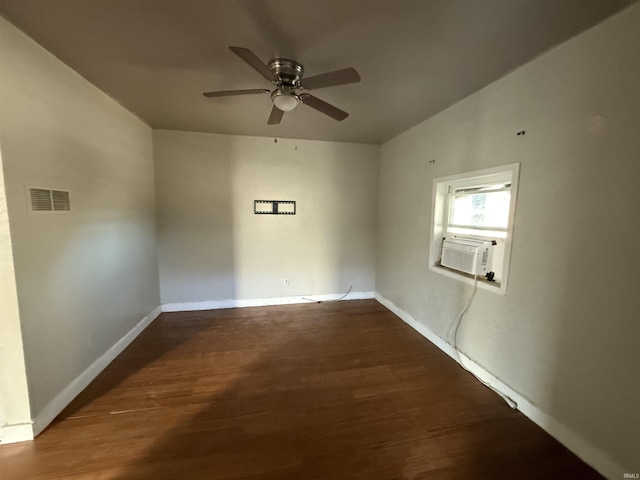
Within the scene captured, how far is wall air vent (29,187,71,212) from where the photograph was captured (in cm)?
164

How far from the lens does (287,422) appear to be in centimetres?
178

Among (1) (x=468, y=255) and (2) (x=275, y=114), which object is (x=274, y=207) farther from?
(1) (x=468, y=255)

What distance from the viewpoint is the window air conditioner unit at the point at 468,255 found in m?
2.31

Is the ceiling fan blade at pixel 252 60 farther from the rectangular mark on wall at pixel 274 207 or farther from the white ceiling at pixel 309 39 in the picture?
the rectangular mark on wall at pixel 274 207

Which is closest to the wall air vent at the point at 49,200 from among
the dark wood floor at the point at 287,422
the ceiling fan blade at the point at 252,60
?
the dark wood floor at the point at 287,422

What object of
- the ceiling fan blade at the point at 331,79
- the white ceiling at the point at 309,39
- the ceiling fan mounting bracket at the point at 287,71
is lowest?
the ceiling fan blade at the point at 331,79

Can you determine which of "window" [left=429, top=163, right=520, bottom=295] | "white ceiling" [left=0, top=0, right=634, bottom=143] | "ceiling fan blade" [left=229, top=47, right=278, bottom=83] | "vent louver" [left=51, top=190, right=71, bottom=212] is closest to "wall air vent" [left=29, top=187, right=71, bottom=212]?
"vent louver" [left=51, top=190, right=71, bottom=212]

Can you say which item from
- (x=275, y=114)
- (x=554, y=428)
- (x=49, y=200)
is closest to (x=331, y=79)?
(x=275, y=114)

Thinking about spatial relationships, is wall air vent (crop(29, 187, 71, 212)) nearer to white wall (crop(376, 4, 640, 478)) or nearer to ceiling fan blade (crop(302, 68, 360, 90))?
ceiling fan blade (crop(302, 68, 360, 90))

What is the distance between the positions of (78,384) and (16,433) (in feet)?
1.42

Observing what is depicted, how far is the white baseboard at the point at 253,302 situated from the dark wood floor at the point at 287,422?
92cm

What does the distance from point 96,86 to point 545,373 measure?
4.09 meters

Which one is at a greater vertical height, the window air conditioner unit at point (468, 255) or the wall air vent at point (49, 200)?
the wall air vent at point (49, 200)

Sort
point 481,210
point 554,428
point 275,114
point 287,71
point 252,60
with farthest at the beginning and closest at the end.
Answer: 1. point 481,210
2. point 275,114
3. point 287,71
4. point 554,428
5. point 252,60
